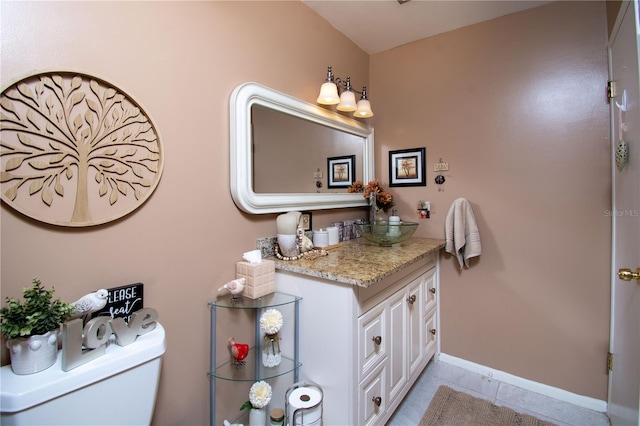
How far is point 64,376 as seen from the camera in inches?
31.7

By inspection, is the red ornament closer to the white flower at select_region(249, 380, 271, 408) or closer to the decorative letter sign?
the white flower at select_region(249, 380, 271, 408)

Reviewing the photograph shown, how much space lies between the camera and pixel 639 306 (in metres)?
1.19

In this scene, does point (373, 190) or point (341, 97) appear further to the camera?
point (373, 190)

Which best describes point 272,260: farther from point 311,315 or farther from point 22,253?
point 22,253

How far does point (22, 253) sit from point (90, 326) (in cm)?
30

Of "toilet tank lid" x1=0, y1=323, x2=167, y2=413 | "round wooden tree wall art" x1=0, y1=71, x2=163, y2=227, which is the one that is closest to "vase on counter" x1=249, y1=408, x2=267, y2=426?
"toilet tank lid" x1=0, y1=323, x2=167, y2=413

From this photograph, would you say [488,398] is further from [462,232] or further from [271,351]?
[271,351]

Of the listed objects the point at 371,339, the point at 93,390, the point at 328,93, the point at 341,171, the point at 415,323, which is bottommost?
the point at 415,323

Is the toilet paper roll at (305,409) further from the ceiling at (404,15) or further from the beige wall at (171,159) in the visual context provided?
the ceiling at (404,15)

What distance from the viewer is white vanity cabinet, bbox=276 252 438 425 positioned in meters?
1.28

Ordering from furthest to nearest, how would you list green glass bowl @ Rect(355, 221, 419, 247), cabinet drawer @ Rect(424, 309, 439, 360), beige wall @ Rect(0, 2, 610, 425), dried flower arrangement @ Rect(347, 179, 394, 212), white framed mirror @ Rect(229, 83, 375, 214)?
1. dried flower arrangement @ Rect(347, 179, 394, 212)
2. cabinet drawer @ Rect(424, 309, 439, 360)
3. green glass bowl @ Rect(355, 221, 419, 247)
4. white framed mirror @ Rect(229, 83, 375, 214)
5. beige wall @ Rect(0, 2, 610, 425)

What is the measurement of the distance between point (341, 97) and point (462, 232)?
1.25 metres

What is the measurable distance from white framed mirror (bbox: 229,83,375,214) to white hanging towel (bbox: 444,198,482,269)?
2.22ft

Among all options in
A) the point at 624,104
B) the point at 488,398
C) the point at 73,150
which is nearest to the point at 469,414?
the point at 488,398
